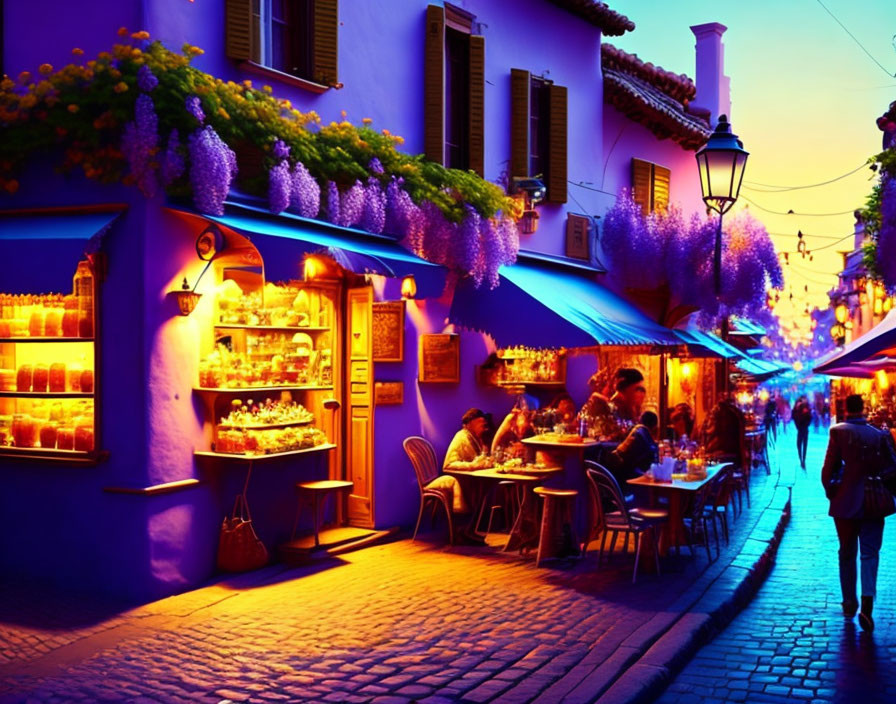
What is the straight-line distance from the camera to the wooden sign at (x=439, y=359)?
12.6 m

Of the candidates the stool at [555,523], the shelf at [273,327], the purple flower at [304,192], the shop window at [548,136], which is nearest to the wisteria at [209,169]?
the purple flower at [304,192]

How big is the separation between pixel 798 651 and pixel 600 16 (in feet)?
39.5

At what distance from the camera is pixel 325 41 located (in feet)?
35.3

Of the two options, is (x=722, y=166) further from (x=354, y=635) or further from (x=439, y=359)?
(x=354, y=635)

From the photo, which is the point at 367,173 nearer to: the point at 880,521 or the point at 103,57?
the point at 103,57

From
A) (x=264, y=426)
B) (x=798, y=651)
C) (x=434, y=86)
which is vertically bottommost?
(x=798, y=651)

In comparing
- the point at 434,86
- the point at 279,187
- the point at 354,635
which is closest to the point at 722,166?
the point at 434,86

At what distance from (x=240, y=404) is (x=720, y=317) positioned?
1185cm

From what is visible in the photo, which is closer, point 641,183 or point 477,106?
point 477,106

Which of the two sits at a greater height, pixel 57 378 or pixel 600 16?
pixel 600 16

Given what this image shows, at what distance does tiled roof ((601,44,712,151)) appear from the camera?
688 inches

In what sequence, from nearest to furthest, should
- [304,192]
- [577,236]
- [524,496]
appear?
Result: 1. [304,192]
2. [524,496]
3. [577,236]

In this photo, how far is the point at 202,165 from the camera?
28.1 ft

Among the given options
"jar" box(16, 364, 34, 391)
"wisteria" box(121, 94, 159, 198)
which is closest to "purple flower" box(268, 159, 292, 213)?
"wisteria" box(121, 94, 159, 198)
